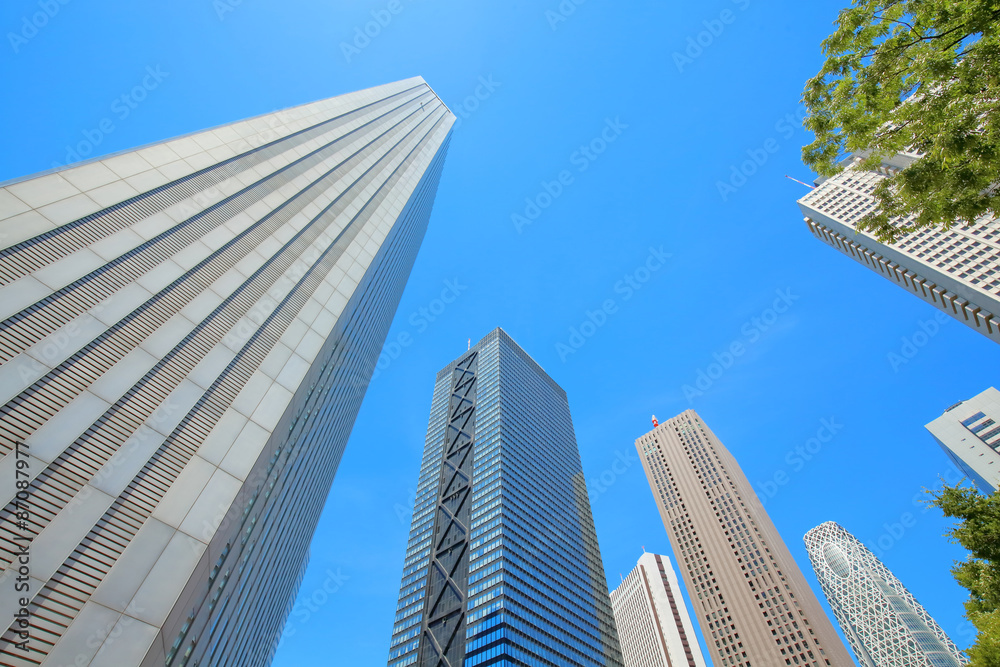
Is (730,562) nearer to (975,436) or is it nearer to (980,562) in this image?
(975,436)

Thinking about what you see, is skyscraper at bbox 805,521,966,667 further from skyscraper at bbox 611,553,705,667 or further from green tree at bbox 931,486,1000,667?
green tree at bbox 931,486,1000,667

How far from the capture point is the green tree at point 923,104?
8164mm

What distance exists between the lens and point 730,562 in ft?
353

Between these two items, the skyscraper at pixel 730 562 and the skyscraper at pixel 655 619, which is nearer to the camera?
the skyscraper at pixel 730 562

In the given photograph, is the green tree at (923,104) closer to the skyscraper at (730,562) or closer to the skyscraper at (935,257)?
the skyscraper at (935,257)

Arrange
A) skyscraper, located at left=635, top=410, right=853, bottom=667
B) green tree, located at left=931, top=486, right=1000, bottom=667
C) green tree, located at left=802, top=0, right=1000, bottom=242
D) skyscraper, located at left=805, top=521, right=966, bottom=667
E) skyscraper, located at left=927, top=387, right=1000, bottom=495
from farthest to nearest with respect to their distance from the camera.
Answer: skyscraper, located at left=805, top=521, right=966, bottom=667 < skyscraper, located at left=635, top=410, right=853, bottom=667 < skyscraper, located at left=927, top=387, right=1000, bottom=495 < green tree, located at left=931, top=486, right=1000, bottom=667 < green tree, located at left=802, top=0, right=1000, bottom=242

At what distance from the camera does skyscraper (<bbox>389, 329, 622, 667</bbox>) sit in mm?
75812

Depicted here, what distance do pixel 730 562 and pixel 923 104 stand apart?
412ft

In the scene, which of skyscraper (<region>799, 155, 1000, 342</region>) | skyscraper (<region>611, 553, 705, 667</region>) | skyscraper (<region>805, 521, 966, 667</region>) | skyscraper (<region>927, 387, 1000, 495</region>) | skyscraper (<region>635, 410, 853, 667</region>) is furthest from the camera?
skyscraper (<region>805, 521, 966, 667</region>)

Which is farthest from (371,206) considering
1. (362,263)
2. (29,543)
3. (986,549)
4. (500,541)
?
(500,541)

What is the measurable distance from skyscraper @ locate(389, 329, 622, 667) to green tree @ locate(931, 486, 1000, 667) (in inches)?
2690

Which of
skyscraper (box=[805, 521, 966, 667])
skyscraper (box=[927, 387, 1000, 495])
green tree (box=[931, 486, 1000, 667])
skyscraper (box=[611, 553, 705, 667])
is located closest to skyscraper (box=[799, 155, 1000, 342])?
green tree (box=[931, 486, 1000, 667])

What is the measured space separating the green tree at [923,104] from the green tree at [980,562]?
9931 mm

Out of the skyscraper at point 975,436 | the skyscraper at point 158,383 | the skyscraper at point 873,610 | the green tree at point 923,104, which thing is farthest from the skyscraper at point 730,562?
the green tree at point 923,104
